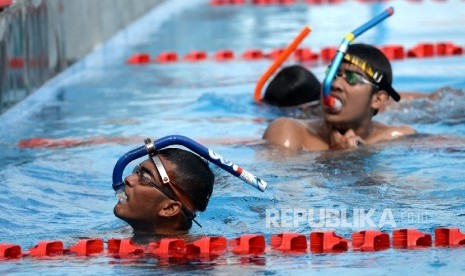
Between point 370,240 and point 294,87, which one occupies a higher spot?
point 294,87

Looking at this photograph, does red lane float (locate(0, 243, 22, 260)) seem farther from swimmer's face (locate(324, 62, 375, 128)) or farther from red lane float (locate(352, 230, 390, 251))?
swimmer's face (locate(324, 62, 375, 128))

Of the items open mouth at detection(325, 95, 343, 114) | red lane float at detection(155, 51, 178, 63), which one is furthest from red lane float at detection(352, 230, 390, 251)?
red lane float at detection(155, 51, 178, 63)

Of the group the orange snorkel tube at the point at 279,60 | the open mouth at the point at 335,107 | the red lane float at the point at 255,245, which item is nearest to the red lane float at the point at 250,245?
the red lane float at the point at 255,245

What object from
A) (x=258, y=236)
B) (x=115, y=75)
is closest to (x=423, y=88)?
(x=115, y=75)

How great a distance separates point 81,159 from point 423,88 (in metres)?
3.60

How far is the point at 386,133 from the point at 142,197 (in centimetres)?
253

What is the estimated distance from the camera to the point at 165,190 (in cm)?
520

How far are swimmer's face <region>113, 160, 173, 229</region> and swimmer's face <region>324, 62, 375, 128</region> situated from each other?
2007 millimetres

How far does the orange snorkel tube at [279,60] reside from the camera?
7.97 metres

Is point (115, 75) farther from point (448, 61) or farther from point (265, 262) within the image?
point (265, 262)

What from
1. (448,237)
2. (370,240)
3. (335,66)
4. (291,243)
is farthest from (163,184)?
(335,66)

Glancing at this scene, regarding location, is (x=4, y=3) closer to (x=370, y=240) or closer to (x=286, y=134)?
(x=286, y=134)

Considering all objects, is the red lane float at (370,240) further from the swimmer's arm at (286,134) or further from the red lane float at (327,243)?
the swimmer's arm at (286,134)

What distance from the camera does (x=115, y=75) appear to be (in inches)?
438
